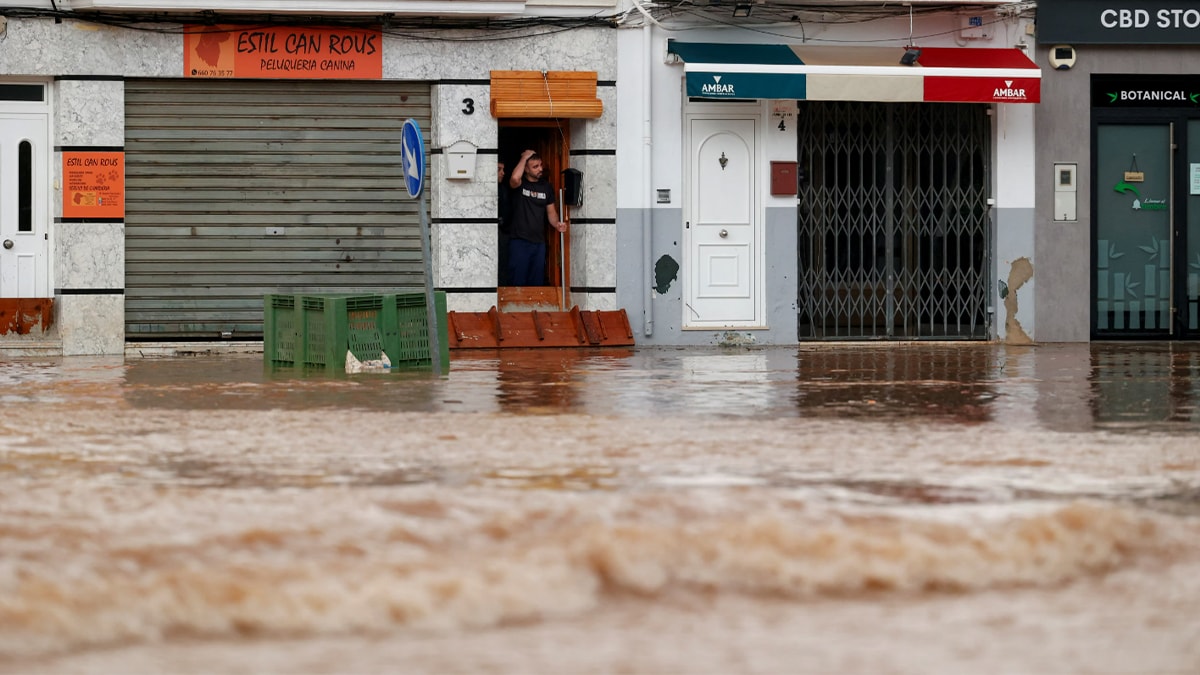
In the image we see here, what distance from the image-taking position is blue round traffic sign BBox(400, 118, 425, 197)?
13.3 meters

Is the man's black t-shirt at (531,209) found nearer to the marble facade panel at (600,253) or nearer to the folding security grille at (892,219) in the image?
the marble facade panel at (600,253)

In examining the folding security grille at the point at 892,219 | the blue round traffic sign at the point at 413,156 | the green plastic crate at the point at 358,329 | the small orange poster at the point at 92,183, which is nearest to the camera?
the blue round traffic sign at the point at 413,156

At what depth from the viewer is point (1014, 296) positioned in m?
19.2

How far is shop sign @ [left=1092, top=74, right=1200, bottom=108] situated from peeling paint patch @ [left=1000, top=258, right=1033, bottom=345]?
2.02 metres

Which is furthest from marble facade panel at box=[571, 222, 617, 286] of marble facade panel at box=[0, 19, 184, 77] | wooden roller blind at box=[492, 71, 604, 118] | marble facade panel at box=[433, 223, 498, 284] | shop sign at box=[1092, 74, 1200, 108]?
shop sign at box=[1092, 74, 1200, 108]

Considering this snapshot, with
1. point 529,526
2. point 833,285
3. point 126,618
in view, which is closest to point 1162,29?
point 833,285

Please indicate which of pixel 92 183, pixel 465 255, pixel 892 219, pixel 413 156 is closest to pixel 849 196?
pixel 892 219

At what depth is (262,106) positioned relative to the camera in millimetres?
18031

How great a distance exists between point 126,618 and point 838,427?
529 centimetres

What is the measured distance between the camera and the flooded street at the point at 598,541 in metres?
3.64

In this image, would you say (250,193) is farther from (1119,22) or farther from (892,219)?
(1119,22)

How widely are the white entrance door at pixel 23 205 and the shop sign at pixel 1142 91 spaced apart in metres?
11.7

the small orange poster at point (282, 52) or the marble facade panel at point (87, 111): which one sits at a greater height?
the small orange poster at point (282, 52)

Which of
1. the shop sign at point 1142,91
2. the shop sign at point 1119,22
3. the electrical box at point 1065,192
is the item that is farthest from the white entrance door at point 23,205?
the shop sign at point 1142,91
